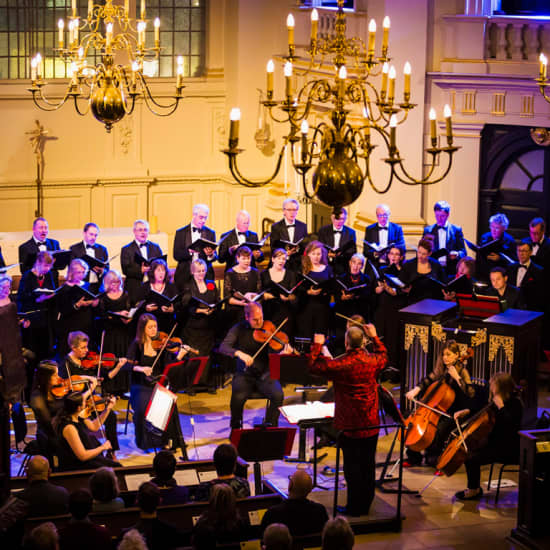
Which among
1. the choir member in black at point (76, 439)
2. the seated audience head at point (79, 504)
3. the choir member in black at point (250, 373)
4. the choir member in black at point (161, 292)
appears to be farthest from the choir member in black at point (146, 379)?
the seated audience head at point (79, 504)

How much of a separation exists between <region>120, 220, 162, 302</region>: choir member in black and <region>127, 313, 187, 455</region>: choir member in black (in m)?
1.54

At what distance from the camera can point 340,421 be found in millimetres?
6039

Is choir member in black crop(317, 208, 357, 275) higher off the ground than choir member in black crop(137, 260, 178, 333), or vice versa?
choir member in black crop(317, 208, 357, 275)

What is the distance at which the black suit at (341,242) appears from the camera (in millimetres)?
9195

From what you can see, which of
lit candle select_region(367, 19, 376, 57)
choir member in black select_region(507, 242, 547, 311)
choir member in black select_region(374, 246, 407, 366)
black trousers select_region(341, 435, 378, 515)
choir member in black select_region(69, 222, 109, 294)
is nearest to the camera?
lit candle select_region(367, 19, 376, 57)

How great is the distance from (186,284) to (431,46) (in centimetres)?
398

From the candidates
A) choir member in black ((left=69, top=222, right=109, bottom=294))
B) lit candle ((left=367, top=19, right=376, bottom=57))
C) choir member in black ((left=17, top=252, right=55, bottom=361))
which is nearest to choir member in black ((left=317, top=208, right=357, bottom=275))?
choir member in black ((left=69, top=222, right=109, bottom=294))

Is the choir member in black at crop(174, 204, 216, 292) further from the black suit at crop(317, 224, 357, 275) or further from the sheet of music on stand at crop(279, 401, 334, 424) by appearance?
the sheet of music on stand at crop(279, 401, 334, 424)

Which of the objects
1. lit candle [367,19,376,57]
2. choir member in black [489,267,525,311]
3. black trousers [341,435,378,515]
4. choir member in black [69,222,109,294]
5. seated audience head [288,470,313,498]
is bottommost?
black trousers [341,435,378,515]

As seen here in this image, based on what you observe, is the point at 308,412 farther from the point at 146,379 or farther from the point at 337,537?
the point at 337,537

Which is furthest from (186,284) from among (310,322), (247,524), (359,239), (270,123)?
(270,123)

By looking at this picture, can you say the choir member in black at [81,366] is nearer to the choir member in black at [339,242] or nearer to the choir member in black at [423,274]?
the choir member in black at [339,242]

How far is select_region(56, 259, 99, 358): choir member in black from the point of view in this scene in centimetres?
838

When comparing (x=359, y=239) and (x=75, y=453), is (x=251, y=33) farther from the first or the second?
(x=75, y=453)
